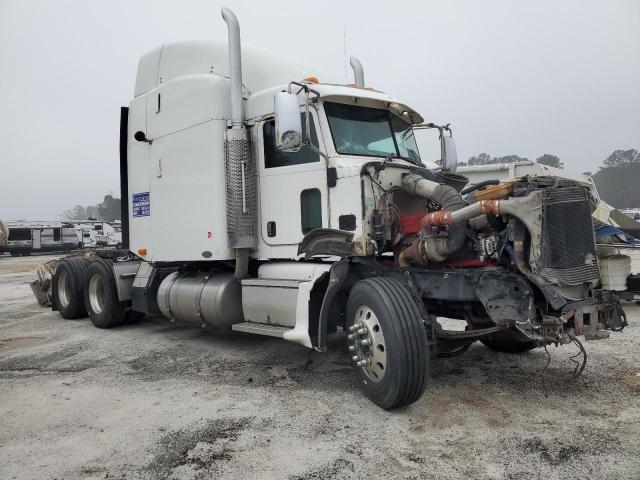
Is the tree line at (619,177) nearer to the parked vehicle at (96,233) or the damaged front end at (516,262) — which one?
the parked vehicle at (96,233)

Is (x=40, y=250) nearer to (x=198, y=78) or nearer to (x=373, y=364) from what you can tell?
(x=198, y=78)

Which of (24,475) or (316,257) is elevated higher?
(316,257)

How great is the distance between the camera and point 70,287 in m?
8.84

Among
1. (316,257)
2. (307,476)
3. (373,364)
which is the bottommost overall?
(307,476)

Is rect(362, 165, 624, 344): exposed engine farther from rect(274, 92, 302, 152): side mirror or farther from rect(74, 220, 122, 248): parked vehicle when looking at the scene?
rect(74, 220, 122, 248): parked vehicle

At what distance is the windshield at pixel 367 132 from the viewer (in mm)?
5285

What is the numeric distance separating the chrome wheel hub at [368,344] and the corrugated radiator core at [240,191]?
206 centimetres

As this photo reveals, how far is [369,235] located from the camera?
16.0 ft

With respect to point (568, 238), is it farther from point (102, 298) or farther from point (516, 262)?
point (102, 298)

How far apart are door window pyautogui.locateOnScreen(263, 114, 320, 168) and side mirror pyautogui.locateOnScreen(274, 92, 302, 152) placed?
536mm

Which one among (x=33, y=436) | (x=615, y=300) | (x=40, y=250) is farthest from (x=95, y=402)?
(x=40, y=250)

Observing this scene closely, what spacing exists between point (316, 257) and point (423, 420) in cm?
211

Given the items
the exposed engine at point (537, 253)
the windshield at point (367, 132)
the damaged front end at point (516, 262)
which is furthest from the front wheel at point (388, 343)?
the windshield at point (367, 132)

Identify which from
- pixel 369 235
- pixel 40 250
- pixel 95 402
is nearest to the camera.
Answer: pixel 95 402
